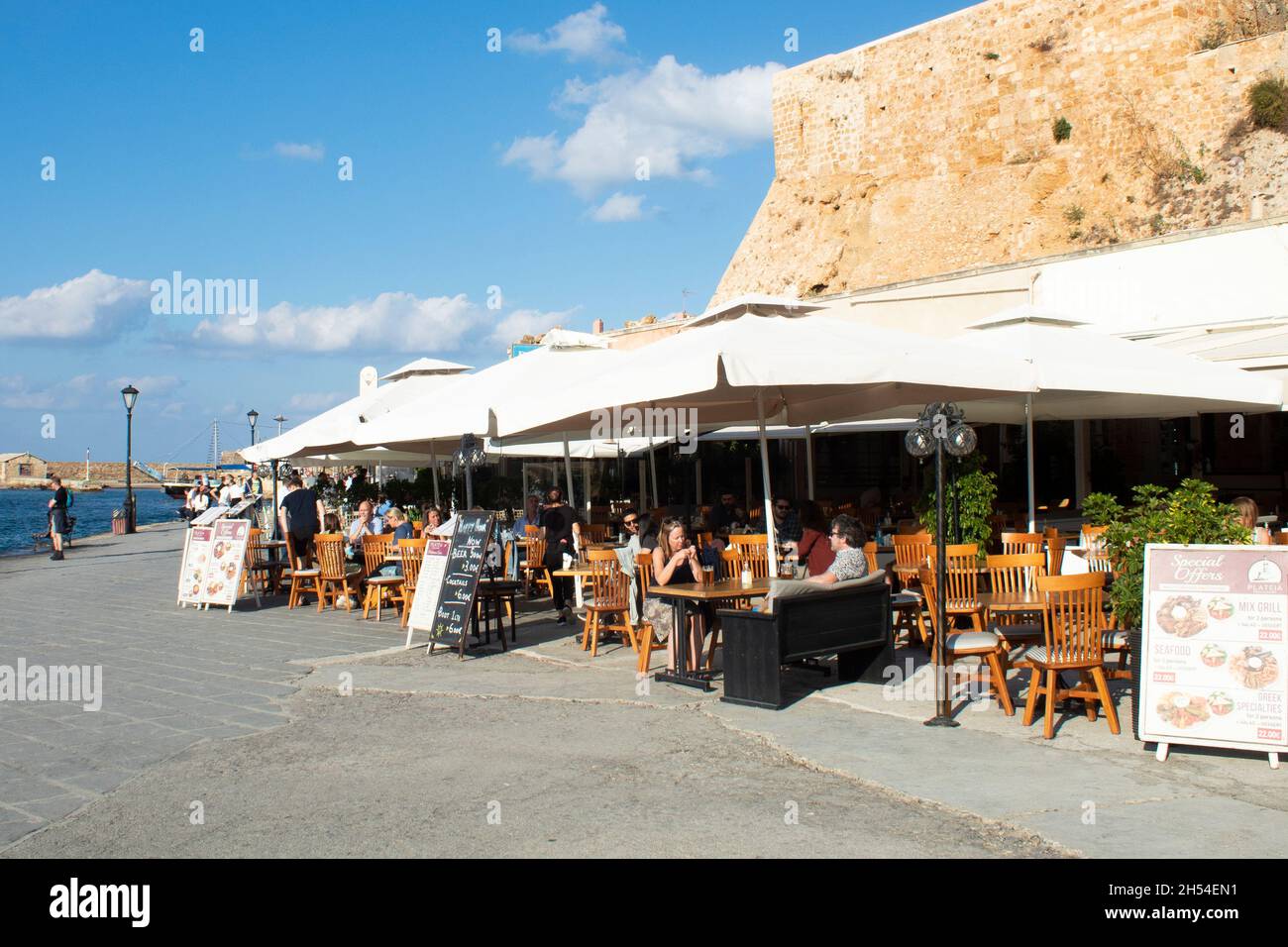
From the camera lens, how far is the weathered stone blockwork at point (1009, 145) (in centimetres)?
2839

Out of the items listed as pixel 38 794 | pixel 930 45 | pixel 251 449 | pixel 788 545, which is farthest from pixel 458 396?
pixel 930 45

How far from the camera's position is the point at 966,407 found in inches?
448

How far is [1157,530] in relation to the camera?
5801 millimetres

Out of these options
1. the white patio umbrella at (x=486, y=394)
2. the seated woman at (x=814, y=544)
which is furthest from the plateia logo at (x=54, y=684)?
the seated woman at (x=814, y=544)

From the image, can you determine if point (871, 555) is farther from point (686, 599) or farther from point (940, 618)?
point (940, 618)

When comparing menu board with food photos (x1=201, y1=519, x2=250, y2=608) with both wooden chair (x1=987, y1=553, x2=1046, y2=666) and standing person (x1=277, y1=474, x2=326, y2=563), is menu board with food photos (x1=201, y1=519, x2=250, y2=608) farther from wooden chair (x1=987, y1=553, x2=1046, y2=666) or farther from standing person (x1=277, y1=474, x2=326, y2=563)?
wooden chair (x1=987, y1=553, x2=1046, y2=666)

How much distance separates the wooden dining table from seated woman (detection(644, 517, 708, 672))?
74 millimetres

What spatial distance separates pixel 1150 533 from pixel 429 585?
5.73m

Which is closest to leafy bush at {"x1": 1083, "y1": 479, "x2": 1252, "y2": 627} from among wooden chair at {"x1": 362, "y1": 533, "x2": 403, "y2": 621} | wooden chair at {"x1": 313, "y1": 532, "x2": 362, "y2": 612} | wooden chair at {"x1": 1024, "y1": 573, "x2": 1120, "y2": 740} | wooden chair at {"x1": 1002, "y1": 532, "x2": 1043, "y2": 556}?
wooden chair at {"x1": 1024, "y1": 573, "x2": 1120, "y2": 740}

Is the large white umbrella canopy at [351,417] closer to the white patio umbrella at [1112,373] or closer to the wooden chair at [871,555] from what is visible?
the wooden chair at [871,555]

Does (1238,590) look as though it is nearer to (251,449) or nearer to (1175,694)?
(1175,694)

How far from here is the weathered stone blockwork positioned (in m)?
28.4

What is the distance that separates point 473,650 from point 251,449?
5.81 m
